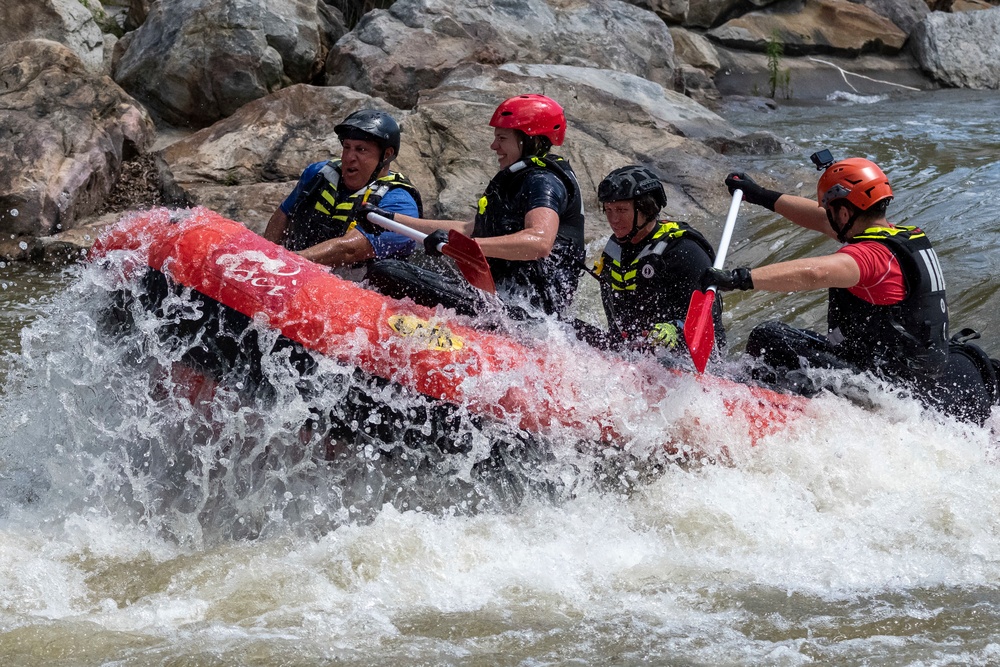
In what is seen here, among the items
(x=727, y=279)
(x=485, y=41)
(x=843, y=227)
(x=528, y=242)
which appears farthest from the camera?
(x=485, y=41)

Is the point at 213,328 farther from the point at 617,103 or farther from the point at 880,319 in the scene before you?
the point at 617,103

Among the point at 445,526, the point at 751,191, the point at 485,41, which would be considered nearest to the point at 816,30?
the point at 485,41

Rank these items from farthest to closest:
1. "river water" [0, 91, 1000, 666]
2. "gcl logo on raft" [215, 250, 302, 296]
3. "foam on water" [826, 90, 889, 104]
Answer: "foam on water" [826, 90, 889, 104] < "gcl logo on raft" [215, 250, 302, 296] < "river water" [0, 91, 1000, 666]

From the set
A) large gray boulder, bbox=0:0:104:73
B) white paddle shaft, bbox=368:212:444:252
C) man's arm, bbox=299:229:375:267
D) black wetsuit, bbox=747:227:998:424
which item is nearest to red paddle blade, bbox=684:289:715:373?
black wetsuit, bbox=747:227:998:424

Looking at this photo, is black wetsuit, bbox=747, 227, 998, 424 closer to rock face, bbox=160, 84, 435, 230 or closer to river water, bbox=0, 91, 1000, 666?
river water, bbox=0, 91, 1000, 666

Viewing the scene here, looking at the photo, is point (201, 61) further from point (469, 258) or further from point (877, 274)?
point (877, 274)

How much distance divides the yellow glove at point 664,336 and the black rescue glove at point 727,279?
0.49 metres

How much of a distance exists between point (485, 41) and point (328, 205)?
725 centimetres

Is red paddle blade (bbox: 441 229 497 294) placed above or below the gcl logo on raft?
above

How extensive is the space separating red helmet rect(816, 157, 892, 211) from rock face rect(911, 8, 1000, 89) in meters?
13.2

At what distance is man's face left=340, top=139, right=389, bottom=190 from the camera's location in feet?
16.6

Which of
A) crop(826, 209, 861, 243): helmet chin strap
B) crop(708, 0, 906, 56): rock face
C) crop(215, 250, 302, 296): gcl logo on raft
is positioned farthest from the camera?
crop(708, 0, 906, 56): rock face

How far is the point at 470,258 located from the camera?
4145mm

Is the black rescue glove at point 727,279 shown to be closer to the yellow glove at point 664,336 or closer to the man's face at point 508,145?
the yellow glove at point 664,336
